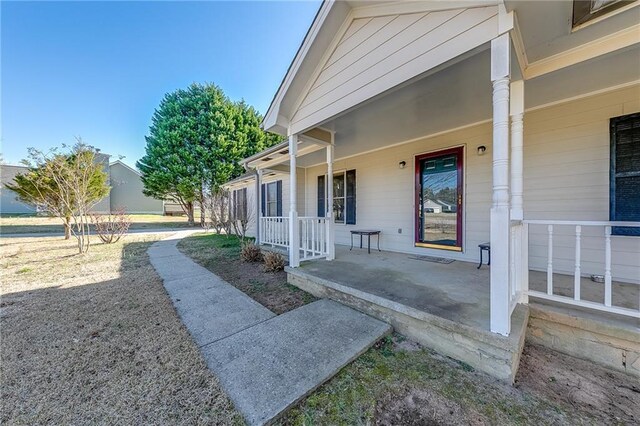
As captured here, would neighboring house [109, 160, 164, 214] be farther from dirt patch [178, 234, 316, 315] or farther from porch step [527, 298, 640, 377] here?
porch step [527, 298, 640, 377]

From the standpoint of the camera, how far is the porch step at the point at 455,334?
1841mm

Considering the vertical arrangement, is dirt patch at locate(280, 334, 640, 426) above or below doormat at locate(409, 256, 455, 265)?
below

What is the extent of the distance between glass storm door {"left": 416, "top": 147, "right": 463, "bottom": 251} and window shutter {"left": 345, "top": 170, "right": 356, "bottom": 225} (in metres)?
1.82

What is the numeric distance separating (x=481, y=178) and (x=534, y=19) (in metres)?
2.57

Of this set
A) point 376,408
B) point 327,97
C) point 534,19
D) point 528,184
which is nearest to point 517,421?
point 376,408

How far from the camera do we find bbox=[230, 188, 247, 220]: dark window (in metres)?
9.30

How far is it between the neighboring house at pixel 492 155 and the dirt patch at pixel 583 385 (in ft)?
0.51

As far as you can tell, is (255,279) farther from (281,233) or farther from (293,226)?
(281,233)

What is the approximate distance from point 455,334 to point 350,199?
466 centimetres

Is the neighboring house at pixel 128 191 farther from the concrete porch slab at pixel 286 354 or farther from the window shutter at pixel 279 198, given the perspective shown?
the concrete porch slab at pixel 286 354

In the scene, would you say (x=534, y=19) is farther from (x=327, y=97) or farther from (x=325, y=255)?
(x=325, y=255)

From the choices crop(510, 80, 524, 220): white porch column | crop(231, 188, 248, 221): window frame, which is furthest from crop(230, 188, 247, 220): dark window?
crop(510, 80, 524, 220): white porch column

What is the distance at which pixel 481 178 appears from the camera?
411 cm

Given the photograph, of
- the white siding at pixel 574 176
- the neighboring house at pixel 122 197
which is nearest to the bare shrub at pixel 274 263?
the white siding at pixel 574 176
